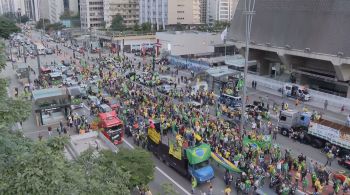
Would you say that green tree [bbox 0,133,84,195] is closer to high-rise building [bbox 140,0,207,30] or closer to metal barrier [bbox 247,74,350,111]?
metal barrier [bbox 247,74,350,111]

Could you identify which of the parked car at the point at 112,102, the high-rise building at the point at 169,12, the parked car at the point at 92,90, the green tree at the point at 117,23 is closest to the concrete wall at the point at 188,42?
the parked car at the point at 92,90

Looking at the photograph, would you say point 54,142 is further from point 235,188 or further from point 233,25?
point 233,25

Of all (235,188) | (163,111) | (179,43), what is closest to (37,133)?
(163,111)

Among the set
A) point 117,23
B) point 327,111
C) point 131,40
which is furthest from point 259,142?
point 117,23

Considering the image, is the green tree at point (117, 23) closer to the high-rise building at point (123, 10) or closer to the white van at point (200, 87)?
the high-rise building at point (123, 10)

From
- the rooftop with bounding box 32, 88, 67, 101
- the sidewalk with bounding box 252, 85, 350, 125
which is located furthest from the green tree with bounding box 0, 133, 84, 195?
the sidewalk with bounding box 252, 85, 350, 125

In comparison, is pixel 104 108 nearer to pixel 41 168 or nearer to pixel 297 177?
pixel 297 177
